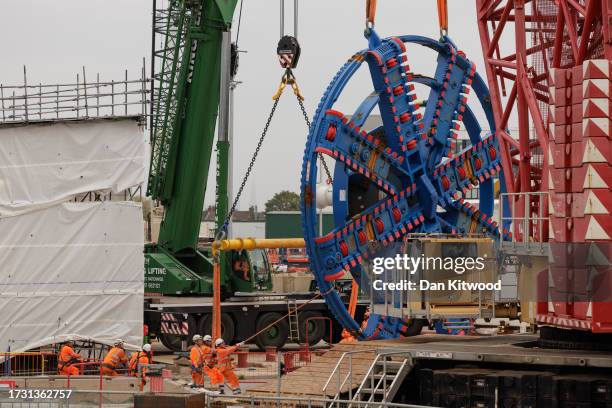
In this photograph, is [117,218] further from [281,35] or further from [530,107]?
[530,107]

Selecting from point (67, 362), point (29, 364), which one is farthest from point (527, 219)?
point (29, 364)

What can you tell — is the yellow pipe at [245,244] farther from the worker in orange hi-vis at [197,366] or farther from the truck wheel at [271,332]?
the worker in orange hi-vis at [197,366]

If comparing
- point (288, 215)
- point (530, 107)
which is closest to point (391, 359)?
point (530, 107)

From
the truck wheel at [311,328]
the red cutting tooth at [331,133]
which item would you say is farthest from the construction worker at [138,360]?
the truck wheel at [311,328]

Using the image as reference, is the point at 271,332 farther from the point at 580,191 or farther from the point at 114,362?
the point at 580,191

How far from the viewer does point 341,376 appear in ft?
74.6

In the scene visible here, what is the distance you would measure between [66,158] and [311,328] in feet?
33.6

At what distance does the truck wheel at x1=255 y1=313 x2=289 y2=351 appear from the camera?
39.1m

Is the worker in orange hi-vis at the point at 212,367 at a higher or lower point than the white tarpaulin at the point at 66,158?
lower

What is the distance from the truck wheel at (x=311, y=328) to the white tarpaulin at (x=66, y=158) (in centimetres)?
851

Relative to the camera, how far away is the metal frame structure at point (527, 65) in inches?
978

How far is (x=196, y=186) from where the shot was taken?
135 ft

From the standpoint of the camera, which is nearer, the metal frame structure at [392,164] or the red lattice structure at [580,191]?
the red lattice structure at [580,191]

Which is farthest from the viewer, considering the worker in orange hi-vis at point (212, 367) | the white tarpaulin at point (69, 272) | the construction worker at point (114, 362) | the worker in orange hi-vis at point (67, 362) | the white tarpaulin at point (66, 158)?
the white tarpaulin at point (66, 158)
